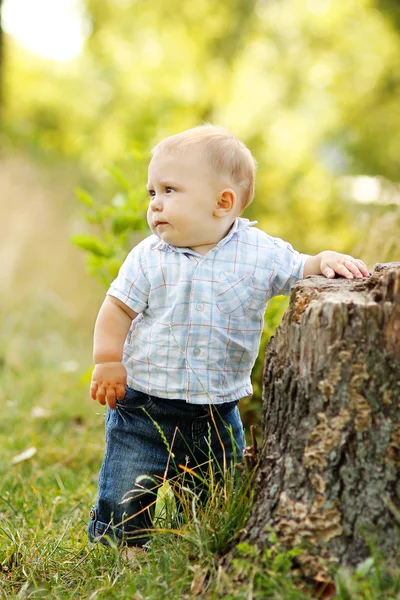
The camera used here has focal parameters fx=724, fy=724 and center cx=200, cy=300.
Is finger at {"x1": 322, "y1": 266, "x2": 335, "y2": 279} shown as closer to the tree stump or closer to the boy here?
the boy

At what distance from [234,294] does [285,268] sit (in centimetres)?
20

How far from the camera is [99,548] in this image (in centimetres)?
217

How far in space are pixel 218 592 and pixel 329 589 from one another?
0.26m

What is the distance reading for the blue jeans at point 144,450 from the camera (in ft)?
7.44

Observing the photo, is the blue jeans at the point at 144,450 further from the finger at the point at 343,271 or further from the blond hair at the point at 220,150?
the blond hair at the point at 220,150

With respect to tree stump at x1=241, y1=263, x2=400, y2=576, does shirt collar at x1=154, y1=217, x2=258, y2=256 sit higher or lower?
higher

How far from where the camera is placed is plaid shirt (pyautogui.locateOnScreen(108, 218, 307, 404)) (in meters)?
2.18

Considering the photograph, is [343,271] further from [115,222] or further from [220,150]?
[115,222]

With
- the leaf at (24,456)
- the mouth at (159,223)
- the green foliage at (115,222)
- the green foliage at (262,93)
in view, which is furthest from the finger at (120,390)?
the green foliage at (262,93)

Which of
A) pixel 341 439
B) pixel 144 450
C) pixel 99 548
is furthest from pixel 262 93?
pixel 341 439

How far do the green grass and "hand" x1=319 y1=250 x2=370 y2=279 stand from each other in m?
0.67

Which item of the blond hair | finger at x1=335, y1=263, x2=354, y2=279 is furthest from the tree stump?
A: the blond hair

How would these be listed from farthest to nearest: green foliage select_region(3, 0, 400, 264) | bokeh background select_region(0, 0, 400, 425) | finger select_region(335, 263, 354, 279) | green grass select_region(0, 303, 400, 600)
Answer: green foliage select_region(3, 0, 400, 264)
bokeh background select_region(0, 0, 400, 425)
finger select_region(335, 263, 354, 279)
green grass select_region(0, 303, 400, 600)

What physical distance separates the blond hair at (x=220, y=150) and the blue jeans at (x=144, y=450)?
0.71m
